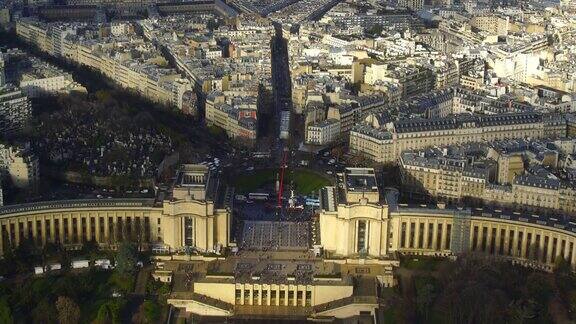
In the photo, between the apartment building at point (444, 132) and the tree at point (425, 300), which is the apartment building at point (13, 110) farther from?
the tree at point (425, 300)

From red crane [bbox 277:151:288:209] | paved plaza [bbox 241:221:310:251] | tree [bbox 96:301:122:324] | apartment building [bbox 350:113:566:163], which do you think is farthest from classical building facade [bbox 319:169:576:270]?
tree [bbox 96:301:122:324]

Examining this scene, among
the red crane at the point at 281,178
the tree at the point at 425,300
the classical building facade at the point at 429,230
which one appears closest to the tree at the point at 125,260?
the classical building facade at the point at 429,230

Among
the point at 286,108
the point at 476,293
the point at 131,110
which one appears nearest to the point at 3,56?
the point at 131,110

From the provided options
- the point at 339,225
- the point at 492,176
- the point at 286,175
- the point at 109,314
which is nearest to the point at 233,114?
the point at 286,175

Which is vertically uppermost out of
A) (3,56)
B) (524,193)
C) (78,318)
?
(3,56)

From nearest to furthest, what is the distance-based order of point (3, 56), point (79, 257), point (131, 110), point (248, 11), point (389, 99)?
point (79, 257)
point (131, 110)
point (389, 99)
point (3, 56)
point (248, 11)

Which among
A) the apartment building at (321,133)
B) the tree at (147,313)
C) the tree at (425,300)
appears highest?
the apartment building at (321,133)

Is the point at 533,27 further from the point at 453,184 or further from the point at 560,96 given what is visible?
the point at 453,184
